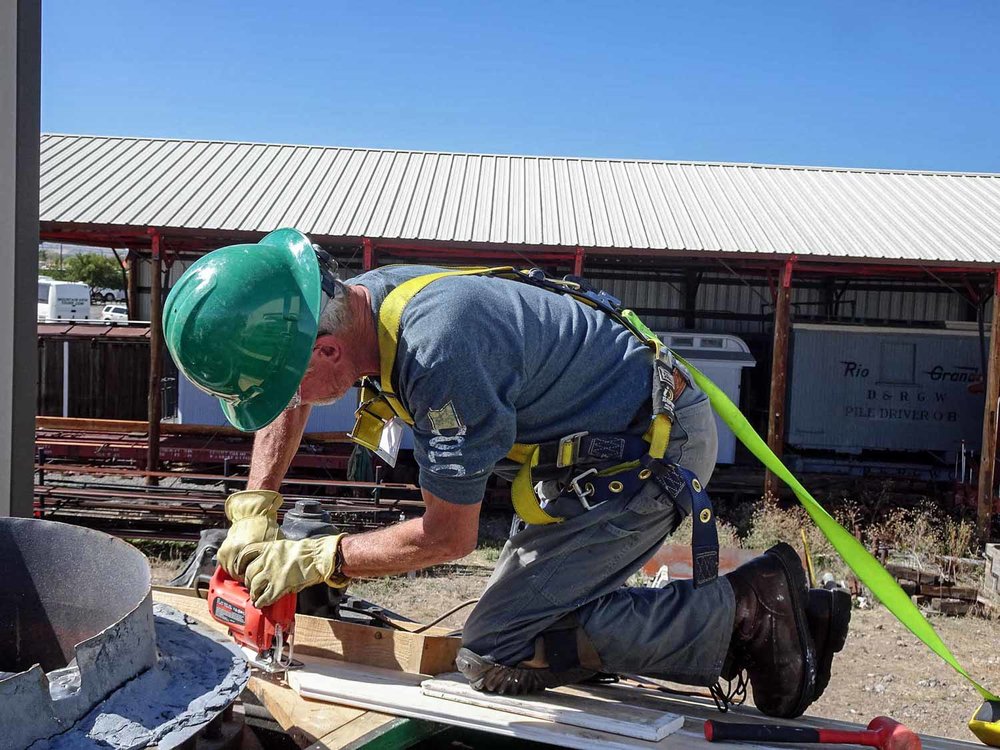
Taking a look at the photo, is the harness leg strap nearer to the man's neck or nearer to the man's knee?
the man's knee

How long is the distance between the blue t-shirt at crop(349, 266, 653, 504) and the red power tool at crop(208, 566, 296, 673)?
23.6 inches

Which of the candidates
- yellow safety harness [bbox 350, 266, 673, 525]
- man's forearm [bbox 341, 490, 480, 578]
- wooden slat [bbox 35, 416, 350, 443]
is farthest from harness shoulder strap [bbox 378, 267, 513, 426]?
wooden slat [bbox 35, 416, 350, 443]

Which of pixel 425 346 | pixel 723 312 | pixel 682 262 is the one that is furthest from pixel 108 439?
pixel 425 346

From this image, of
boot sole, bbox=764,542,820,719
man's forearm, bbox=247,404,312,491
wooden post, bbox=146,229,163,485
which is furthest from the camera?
wooden post, bbox=146,229,163,485

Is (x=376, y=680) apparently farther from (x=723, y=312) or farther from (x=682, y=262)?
(x=723, y=312)

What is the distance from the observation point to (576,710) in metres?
2.42

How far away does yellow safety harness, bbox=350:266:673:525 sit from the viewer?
89.9 inches

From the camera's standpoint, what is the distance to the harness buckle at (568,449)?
2428 millimetres

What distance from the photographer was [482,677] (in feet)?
8.27

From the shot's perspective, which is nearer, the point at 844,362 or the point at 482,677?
the point at 482,677

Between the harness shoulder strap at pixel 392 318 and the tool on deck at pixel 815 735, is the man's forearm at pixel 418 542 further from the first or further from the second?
the tool on deck at pixel 815 735

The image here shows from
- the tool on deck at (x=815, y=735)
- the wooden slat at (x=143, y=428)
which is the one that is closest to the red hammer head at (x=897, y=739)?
the tool on deck at (x=815, y=735)

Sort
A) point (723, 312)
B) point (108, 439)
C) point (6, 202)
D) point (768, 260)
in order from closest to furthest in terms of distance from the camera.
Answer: point (6, 202)
point (768, 260)
point (108, 439)
point (723, 312)

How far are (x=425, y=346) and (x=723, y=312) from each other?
49.3 feet
